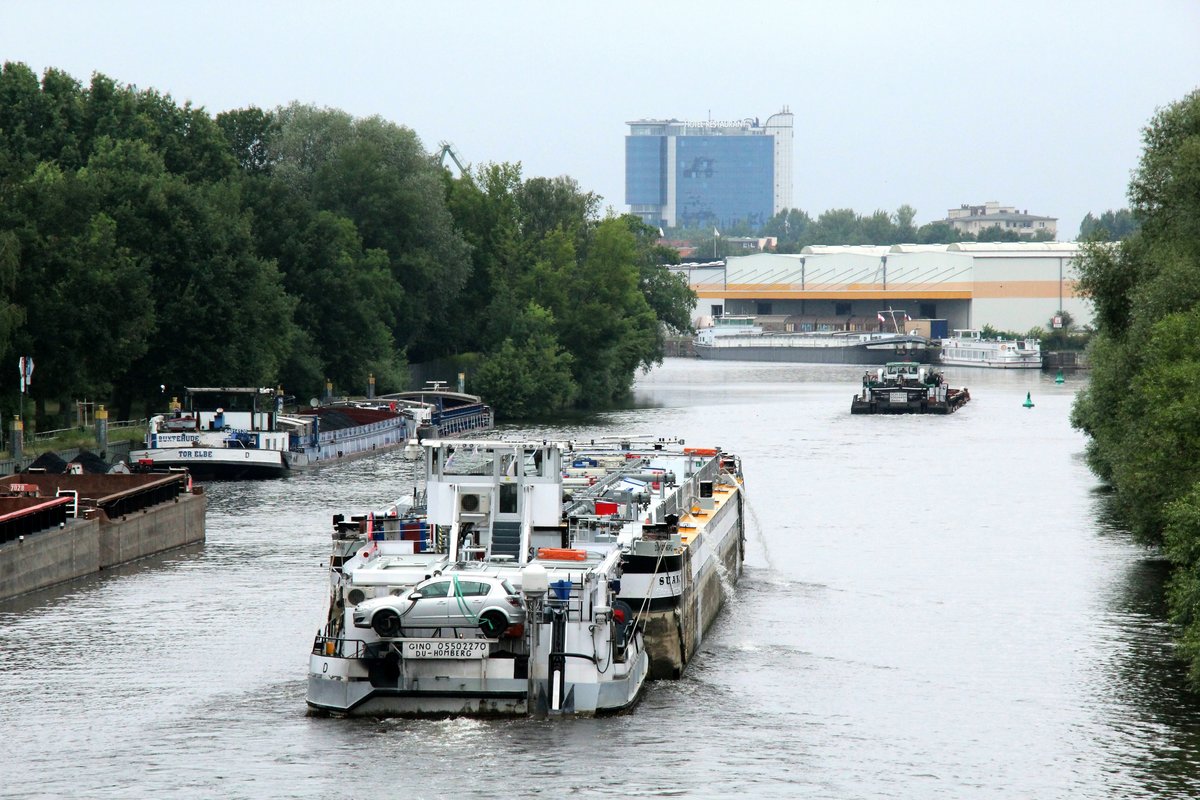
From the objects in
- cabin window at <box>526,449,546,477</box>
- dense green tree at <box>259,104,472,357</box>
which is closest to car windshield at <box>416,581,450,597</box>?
cabin window at <box>526,449,546,477</box>

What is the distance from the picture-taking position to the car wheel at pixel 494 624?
2653 cm

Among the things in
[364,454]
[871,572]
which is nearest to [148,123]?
[364,454]

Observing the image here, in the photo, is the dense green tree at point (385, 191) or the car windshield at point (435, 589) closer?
the car windshield at point (435, 589)

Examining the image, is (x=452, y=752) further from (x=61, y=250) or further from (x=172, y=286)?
(x=172, y=286)

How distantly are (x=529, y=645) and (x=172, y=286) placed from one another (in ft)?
163

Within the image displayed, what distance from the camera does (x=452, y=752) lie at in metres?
25.4

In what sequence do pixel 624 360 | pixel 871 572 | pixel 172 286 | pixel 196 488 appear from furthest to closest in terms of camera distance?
pixel 624 360
pixel 172 286
pixel 196 488
pixel 871 572

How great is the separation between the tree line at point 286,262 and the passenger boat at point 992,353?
44.5 m

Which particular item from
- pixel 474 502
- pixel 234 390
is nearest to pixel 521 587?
pixel 474 502

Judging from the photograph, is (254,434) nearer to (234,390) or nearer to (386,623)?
(234,390)

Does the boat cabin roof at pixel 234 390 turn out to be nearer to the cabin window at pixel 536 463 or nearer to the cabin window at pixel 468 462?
the cabin window at pixel 468 462

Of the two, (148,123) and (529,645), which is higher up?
(148,123)

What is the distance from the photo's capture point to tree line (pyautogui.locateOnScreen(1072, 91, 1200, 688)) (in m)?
33.3

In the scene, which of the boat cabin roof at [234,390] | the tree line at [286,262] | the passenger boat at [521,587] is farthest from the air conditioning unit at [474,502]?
the boat cabin roof at [234,390]
